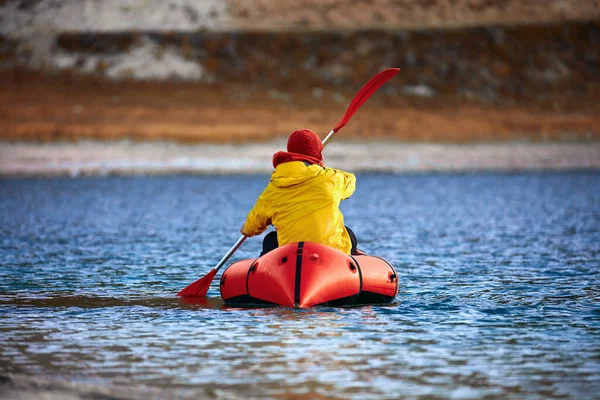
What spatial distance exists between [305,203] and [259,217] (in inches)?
25.0

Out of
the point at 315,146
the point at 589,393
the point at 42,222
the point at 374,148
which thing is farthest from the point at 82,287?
the point at 374,148

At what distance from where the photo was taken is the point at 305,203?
12219 millimetres

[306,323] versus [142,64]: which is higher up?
[142,64]

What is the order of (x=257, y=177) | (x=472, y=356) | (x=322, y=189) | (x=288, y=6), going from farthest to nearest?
(x=288, y=6) → (x=257, y=177) → (x=322, y=189) → (x=472, y=356)

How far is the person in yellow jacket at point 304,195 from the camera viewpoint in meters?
12.2

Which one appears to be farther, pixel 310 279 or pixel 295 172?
pixel 295 172

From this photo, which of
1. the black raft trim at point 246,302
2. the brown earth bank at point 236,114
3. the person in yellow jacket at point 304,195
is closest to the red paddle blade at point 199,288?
the black raft trim at point 246,302

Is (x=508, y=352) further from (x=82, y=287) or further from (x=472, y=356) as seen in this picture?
(x=82, y=287)

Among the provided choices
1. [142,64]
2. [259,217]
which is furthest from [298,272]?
[142,64]

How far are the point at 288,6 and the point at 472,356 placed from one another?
310ft

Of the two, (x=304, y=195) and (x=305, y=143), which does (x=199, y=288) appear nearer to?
(x=304, y=195)

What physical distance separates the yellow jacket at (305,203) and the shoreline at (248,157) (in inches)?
1758

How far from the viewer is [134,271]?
16.8 meters

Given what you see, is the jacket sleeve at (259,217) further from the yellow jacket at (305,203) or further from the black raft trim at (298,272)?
the black raft trim at (298,272)
